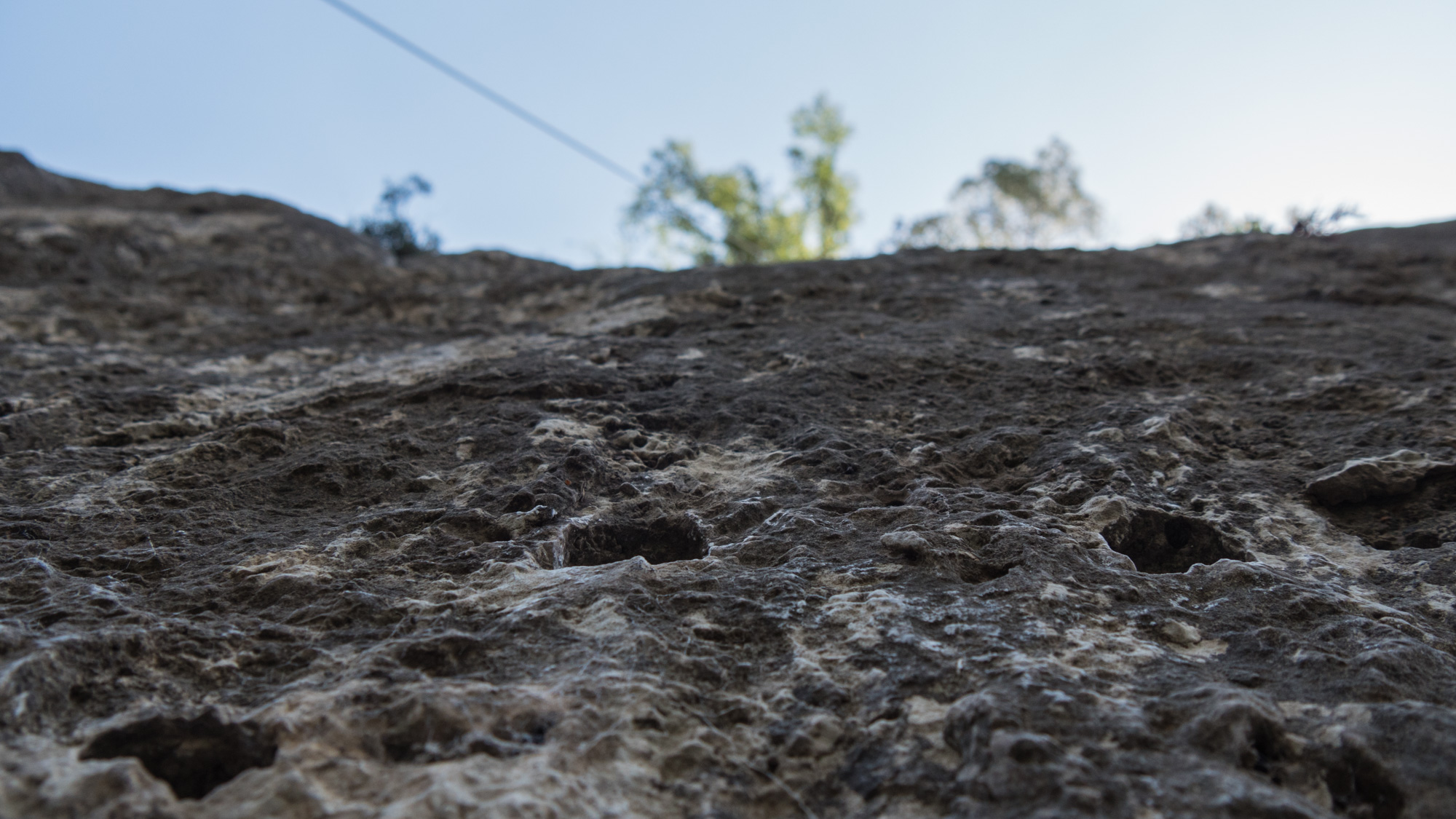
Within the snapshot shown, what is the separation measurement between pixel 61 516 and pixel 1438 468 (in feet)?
13.7

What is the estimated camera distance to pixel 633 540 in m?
2.60

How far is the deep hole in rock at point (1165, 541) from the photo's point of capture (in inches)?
96.4

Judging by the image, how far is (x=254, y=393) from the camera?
12.5 ft

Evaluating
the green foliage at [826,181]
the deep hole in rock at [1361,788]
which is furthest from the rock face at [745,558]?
the green foliage at [826,181]

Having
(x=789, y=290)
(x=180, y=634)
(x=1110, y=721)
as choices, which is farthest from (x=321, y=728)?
(x=789, y=290)

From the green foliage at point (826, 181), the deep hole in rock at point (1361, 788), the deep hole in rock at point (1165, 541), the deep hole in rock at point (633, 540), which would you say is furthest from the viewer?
the green foliage at point (826, 181)

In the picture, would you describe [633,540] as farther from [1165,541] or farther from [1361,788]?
[1361,788]

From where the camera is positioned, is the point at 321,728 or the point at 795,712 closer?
the point at 321,728

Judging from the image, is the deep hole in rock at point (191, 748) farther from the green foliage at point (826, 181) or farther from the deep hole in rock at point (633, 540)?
A: the green foliage at point (826, 181)

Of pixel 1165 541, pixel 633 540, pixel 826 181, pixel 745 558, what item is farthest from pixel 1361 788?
pixel 826 181

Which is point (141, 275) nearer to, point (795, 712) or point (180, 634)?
point (180, 634)

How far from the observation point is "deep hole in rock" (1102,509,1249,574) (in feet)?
8.04

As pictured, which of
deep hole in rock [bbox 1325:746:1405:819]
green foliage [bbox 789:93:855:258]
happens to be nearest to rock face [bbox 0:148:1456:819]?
deep hole in rock [bbox 1325:746:1405:819]

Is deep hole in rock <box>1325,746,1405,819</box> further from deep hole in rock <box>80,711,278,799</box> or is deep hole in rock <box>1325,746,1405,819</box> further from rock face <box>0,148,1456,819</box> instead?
deep hole in rock <box>80,711,278,799</box>
